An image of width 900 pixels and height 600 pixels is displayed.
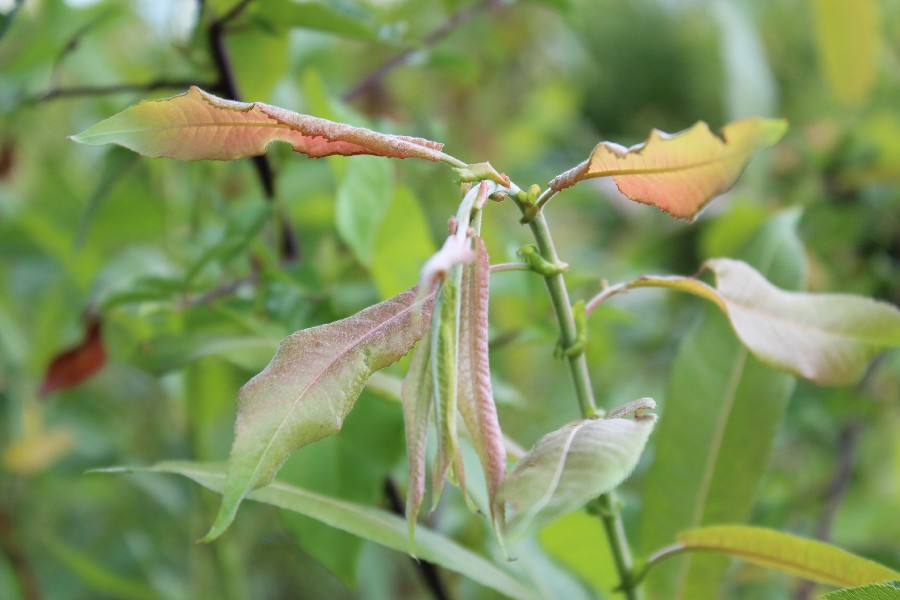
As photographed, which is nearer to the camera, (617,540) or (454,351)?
(454,351)

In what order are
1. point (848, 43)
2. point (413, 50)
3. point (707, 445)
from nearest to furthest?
point (707, 445) → point (413, 50) → point (848, 43)

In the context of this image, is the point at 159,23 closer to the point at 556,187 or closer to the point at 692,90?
the point at 556,187

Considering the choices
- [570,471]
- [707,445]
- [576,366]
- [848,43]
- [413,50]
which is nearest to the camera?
[570,471]

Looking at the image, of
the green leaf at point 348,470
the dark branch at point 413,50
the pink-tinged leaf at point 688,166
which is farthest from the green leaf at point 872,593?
the dark branch at point 413,50

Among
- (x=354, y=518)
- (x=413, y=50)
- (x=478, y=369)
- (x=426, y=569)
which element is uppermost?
(x=413, y=50)

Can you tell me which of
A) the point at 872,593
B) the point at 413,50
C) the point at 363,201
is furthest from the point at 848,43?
the point at 872,593

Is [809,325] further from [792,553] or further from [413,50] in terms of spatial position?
[413,50]
